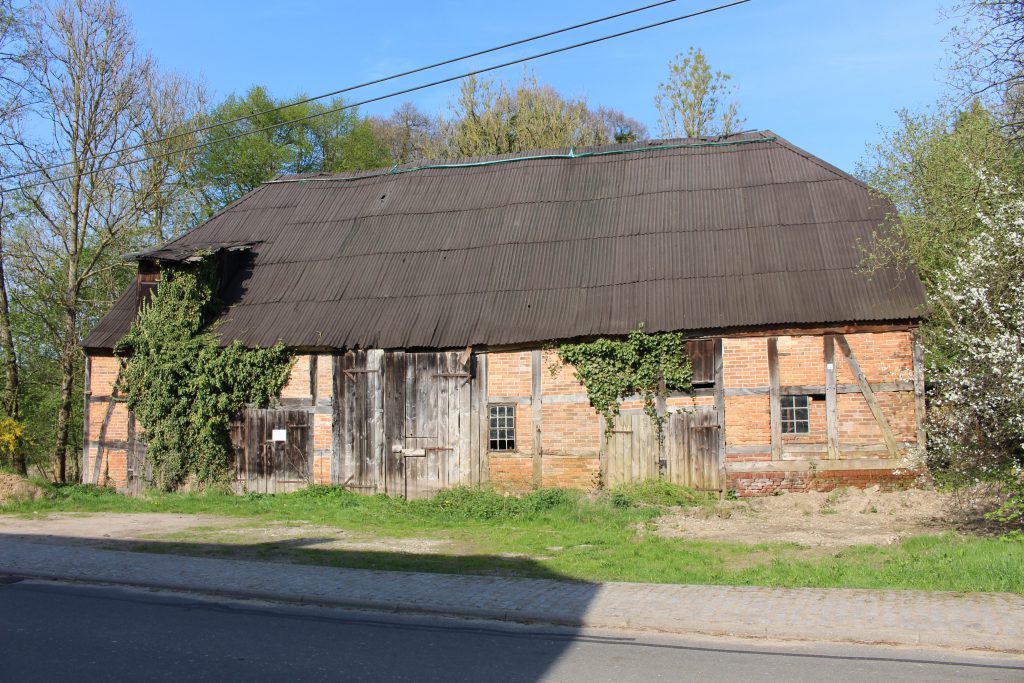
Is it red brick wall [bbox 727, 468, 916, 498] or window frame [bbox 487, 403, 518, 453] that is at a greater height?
window frame [bbox 487, 403, 518, 453]

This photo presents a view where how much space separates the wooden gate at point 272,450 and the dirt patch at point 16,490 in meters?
4.13

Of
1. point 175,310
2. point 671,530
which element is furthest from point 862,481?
point 175,310

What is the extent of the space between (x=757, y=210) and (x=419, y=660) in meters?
14.4

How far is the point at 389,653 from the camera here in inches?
276

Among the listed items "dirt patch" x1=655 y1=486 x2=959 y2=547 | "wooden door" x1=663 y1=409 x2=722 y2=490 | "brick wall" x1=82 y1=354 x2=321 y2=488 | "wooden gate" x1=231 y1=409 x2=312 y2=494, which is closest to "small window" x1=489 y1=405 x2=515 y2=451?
"wooden door" x1=663 y1=409 x2=722 y2=490

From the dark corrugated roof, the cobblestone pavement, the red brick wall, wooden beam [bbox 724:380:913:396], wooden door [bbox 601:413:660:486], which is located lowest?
the cobblestone pavement

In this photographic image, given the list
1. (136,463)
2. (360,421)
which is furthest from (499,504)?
(136,463)

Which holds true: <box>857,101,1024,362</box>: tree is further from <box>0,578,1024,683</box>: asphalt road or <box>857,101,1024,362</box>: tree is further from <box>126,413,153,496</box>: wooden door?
<box>126,413,153,496</box>: wooden door

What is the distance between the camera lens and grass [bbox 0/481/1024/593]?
940 centimetres

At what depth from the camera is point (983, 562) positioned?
29.8 ft

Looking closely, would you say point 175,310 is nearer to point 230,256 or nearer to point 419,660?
point 230,256

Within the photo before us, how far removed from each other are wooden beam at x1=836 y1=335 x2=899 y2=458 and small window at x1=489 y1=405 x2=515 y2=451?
21.5ft

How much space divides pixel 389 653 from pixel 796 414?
36.0ft

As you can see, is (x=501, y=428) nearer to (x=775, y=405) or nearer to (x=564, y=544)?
(x=564, y=544)
